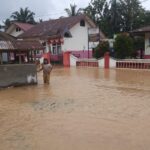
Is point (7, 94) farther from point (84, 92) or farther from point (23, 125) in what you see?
point (23, 125)

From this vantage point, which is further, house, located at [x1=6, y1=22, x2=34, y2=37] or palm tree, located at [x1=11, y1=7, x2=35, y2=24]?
palm tree, located at [x1=11, y1=7, x2=35, y2=24]

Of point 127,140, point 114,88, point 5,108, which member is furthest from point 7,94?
point 127,140

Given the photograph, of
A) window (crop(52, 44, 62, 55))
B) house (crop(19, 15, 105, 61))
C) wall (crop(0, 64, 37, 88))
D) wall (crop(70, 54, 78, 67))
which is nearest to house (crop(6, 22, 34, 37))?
house (crop(19, 15, 105, 61))

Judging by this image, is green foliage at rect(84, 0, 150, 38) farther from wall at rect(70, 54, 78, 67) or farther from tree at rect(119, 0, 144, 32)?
wall at rect(70, 54, 78, 67)

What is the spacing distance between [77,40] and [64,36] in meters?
2.86

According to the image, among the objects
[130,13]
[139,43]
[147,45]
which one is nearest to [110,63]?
[147,45]

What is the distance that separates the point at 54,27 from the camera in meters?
38.9

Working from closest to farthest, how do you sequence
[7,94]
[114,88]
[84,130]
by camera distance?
[84,130] < [7,94] < [114,88]

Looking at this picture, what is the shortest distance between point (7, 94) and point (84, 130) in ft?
22.5

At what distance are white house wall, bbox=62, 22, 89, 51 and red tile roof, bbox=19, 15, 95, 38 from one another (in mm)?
867

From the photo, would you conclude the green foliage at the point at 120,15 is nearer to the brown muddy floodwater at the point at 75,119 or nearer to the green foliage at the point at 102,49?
the green foliage at the point at 102,49

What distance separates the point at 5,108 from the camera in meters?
11.5

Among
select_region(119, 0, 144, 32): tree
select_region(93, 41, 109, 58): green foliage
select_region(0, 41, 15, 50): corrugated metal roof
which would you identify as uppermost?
select_region(119, 0, 144, 32): tree

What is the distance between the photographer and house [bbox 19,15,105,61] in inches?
1448
